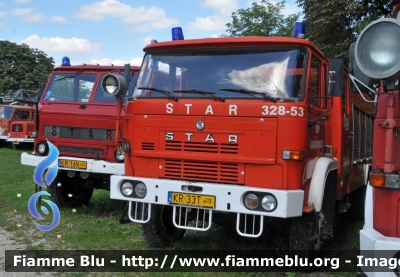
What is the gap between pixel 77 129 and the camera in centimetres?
732

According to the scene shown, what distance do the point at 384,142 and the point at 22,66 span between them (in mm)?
41440

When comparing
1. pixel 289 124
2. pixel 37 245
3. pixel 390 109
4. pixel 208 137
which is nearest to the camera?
pixel 390 109

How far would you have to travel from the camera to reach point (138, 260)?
16.8 ft

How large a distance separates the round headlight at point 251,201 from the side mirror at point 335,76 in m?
1.32

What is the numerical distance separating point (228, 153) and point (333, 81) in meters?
1.27

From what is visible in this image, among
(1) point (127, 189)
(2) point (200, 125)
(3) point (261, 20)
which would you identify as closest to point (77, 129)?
(1) point (127, 189)

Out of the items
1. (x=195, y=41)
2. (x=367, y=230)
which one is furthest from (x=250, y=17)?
(x=367, y=230)

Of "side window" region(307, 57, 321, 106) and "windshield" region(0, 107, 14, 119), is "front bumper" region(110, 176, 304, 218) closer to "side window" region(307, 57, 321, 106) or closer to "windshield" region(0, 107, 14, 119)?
"side window" region(307, 57, 321, 106)

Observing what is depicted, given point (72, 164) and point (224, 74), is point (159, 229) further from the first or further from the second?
point (72, 164)

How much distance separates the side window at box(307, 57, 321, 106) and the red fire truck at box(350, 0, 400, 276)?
112cm

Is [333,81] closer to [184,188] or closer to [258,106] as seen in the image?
[258,106]

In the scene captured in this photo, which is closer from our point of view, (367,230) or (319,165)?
(367,230)

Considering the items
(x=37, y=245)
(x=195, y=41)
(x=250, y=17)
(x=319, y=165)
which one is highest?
(x=250, y=17)

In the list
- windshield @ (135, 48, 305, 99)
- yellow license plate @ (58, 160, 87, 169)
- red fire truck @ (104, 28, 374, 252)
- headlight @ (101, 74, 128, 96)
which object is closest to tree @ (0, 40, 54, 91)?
yellow license plate @ (58, 160, 87, 169)
